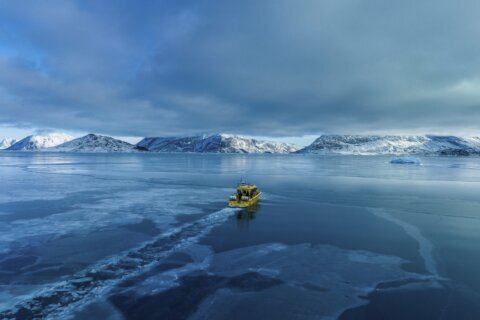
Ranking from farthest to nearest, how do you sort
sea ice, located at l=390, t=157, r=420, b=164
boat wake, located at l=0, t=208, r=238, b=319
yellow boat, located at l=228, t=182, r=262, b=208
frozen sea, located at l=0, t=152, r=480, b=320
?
sea ice, located at l=390, t=157, r=420, b=164, yellow boat, located at l=228, t=182, r=262, b=208, frozen sea, located at l=0, t=152, r=480, b=320, boat wake, located at l=0, t=208, r=238, b=319

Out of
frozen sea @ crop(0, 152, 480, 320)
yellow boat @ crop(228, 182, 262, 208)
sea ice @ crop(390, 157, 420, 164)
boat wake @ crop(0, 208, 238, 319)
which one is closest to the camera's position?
boat wake @ crop(0, 208, 238, 319)

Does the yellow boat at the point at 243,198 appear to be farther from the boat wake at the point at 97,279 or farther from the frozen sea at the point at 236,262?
the boat wake at the point at 97,279

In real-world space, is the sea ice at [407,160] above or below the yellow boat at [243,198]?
above

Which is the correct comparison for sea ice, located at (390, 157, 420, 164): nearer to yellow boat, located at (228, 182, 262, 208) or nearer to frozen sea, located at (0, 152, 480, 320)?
frozen sea, located at (0, 152, 480, 320)

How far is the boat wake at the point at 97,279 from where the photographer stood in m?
A: 14.6

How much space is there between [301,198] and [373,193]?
14.0m

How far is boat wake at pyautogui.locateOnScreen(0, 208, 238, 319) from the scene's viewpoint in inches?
576

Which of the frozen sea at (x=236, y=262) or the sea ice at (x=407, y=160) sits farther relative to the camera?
the sea ice at (x=407, y=160)

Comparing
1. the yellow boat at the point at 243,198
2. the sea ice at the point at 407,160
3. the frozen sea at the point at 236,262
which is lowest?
the frozen sea at the point at 236,262

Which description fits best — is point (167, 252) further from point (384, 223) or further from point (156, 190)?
point (156, 190)

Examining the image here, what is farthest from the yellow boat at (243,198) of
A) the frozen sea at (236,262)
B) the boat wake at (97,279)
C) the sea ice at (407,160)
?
the sea ice at (407,160)

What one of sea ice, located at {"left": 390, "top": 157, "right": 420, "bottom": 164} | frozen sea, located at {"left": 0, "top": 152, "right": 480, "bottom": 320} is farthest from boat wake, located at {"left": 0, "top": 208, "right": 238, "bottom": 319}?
sea ice, located at {"left": 390, "top": 157, "right": 420, "bottom": 164}

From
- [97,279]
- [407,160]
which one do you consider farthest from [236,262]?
[407,160]

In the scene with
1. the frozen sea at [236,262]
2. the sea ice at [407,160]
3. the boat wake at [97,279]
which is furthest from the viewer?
the sea ice at [407,160]
